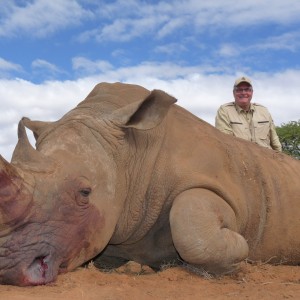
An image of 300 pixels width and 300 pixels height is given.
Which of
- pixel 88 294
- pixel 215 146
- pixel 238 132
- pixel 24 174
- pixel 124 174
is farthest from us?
pixel 238 132

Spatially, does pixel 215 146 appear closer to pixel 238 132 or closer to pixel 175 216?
pixel 175 216

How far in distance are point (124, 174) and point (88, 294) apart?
1669mm

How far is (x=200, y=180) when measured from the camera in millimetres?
5863

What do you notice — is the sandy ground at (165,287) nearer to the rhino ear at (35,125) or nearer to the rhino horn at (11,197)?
the rhino horn at (11,197)

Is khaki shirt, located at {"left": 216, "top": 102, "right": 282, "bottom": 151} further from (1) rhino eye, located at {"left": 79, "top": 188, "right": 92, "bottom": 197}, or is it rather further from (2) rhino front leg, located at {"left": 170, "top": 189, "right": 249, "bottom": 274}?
(1) rhino eye, located at {"left": 79, "top": 188, "right": 92, "bottom": 197}

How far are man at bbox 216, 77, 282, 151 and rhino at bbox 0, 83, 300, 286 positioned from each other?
122 inches

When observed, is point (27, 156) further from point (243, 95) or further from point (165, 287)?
point (243, 95)

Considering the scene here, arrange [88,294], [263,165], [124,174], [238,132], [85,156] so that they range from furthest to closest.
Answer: [238,132] → [263,165] → [124,174] → [85,156] → [88,294]

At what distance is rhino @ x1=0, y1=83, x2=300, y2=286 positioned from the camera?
4711 millimetres

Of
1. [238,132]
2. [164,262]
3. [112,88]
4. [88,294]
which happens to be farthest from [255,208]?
[238,132]

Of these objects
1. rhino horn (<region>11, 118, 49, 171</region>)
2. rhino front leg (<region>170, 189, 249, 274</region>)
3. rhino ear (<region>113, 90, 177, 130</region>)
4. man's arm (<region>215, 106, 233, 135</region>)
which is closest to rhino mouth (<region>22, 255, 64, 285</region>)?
rhino horn (<region>11, 118, 49, 171</region>)

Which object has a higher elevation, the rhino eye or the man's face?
the man's face

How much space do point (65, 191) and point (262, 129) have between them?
→ 6125 millimetres

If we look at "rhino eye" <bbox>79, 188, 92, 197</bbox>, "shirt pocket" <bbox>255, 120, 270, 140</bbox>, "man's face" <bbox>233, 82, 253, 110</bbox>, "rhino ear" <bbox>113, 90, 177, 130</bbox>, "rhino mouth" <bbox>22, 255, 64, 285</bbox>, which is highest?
"man's face" <bbox>233, 82, 253, 110</bbox>
